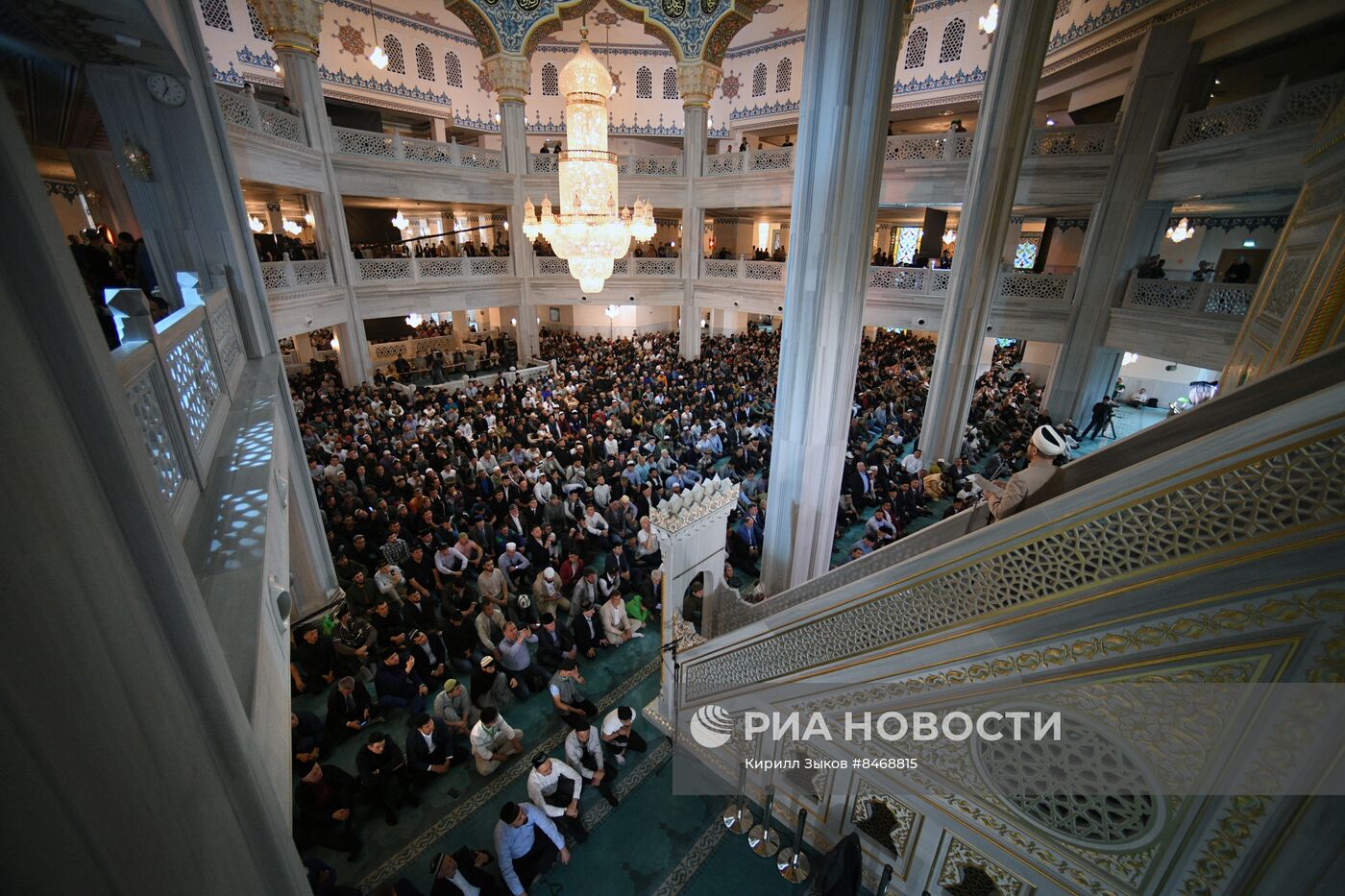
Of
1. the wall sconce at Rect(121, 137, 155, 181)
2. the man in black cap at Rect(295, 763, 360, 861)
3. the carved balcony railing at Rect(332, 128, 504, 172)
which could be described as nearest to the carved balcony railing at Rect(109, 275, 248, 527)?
the wall sconce at Rect(121, 137, 155, 181)

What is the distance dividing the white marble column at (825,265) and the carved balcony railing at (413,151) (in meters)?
10.0

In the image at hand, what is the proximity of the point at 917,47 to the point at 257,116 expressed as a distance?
1438cm

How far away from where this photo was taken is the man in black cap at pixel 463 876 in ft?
9.26

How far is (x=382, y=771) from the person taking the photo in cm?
358

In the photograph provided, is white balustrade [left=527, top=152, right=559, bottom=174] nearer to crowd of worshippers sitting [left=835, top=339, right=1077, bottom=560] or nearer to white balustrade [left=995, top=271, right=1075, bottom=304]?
crowd of worshippers sitting [left=835, top=339, right=1077, bottom=560]

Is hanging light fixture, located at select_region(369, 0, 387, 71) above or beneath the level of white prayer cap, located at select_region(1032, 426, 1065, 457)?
above

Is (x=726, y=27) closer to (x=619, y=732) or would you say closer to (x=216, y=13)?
(x=216, y=13)

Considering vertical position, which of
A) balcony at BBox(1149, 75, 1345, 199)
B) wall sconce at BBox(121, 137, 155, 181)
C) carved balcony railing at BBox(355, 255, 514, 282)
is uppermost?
balcony at BBox(1149, 75, 1345, 199)

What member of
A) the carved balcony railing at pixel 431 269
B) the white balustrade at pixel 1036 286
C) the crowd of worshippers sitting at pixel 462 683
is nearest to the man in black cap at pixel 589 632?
the crowd of worshippers sitting at pixel 462 683

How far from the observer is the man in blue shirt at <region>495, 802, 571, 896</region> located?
2988mm

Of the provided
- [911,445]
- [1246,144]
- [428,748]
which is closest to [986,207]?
[1246,144]

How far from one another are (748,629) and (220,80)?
52.1ft

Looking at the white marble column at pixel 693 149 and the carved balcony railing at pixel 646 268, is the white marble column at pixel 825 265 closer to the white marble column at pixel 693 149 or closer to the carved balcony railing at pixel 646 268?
the white marble column at pixel 693 149

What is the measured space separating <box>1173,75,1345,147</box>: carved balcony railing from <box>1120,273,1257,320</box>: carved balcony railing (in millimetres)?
1914
